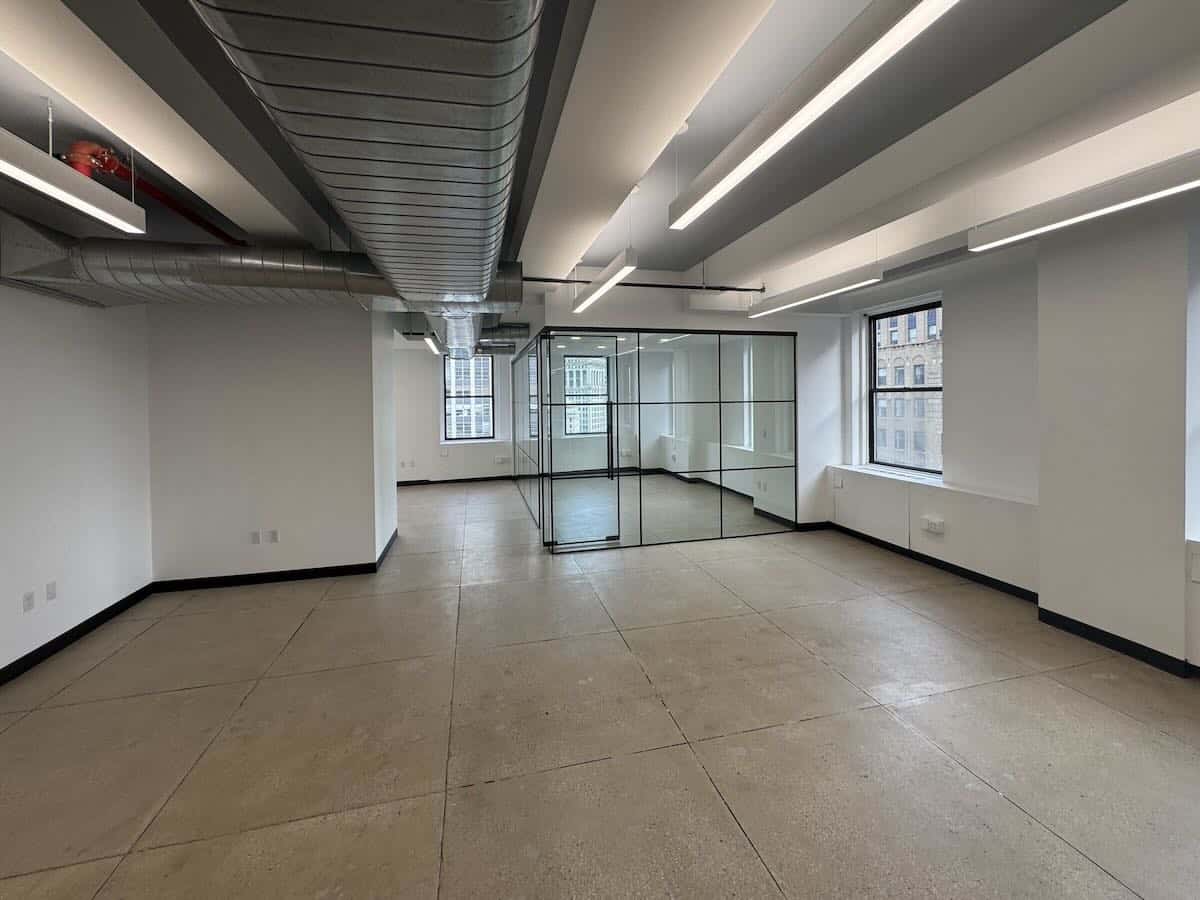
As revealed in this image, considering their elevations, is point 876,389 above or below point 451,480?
above

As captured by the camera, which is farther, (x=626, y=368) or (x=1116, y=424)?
(x=626, y=368)

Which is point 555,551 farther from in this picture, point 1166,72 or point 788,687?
point 1166,72

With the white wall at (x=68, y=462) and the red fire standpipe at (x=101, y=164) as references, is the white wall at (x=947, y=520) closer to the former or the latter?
the red fire standpipe at (x=101, y=164)

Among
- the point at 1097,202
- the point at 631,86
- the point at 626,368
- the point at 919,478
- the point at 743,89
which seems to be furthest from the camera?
the point at 626,368

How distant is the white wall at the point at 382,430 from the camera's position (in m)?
4.92

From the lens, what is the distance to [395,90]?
1.38 metres

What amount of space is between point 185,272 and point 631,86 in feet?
10.3

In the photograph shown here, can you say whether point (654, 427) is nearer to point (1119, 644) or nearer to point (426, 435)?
point (1119, 644)

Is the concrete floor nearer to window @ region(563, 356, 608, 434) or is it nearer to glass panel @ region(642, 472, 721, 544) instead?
glass panel @ region(642, 472, 721, 544)

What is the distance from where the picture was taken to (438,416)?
33.1ft

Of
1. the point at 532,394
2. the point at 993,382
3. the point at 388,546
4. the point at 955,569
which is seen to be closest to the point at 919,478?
the point at 955,569

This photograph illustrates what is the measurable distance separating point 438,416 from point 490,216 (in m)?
8.24

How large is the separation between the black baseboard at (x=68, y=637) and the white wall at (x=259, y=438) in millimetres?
307

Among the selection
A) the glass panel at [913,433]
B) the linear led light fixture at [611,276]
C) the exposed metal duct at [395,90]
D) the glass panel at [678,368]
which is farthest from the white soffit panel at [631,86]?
the glass panel at [913,433]
